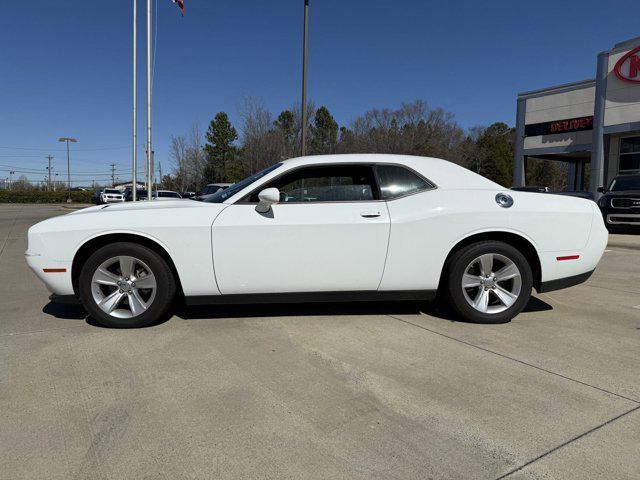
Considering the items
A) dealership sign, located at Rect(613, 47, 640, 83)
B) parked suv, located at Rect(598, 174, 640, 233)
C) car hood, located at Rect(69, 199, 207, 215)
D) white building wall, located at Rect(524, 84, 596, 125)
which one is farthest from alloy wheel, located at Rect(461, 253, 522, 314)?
white building wall, located at Rect(524, 84, 596, 125)

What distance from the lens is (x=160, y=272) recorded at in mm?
3770

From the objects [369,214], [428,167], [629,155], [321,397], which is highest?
[629,155]

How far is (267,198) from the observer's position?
3660 mm

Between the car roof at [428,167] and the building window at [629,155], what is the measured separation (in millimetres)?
20830

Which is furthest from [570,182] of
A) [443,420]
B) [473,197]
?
[443,420]

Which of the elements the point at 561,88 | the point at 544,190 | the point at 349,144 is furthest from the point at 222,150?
the point at 544,190

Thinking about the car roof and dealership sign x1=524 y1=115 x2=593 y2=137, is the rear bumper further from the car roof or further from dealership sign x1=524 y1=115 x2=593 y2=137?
dealership sign x1=524 y1=115 x2=593 y2=137

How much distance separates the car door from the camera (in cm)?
373

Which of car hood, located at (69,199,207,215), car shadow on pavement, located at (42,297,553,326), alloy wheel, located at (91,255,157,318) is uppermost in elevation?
car hood, located at (69,199,207,215)

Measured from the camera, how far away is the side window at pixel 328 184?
12.9 ft

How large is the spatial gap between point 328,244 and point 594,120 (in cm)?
2196

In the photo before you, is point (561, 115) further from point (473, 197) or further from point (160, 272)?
point (160, 272)

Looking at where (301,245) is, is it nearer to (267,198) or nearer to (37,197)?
(267,198)

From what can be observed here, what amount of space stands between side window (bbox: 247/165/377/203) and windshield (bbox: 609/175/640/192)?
41.3ft
